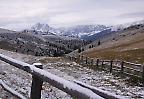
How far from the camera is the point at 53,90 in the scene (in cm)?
1862

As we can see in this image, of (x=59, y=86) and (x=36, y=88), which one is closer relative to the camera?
(x=59, y=86)

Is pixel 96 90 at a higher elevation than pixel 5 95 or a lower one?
higher

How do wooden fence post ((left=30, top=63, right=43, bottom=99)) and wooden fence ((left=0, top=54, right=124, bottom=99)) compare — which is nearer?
wooden fence ((left=0, top=54, right=124, bottom=99))

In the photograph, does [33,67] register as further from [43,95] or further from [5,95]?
[43,95]

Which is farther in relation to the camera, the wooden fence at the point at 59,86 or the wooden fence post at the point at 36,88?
the wooden fence post at the point at 36,88

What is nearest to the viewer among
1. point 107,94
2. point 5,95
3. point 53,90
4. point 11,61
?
point 107,94

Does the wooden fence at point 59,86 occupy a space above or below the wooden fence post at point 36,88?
above

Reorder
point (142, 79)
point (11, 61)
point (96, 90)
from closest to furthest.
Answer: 1. point (96, 90)
2. point (11, 61)
3. point (142, 79)

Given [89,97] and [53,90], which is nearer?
[89,97]

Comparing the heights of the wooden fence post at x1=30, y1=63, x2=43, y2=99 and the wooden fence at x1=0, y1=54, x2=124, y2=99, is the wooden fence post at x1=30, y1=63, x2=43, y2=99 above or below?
below

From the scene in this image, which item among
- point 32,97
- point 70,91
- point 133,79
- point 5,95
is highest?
point 70,91

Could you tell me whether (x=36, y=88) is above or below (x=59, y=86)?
below

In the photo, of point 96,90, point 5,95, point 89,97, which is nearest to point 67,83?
point 89,97

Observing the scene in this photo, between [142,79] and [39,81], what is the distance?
772 inches
